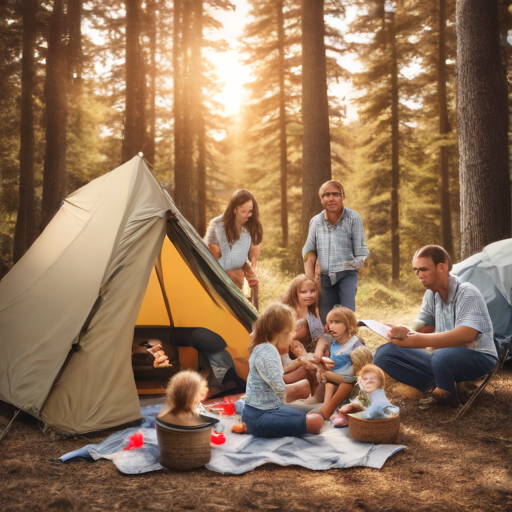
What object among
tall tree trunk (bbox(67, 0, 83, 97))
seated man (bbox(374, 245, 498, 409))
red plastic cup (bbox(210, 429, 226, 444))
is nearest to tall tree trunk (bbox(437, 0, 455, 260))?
tall tree trunk (bbox(67, 0, 83, 97))

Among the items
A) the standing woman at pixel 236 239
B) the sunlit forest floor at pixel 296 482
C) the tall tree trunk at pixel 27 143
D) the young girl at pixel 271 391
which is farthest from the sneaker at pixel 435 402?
the tall tree trunk at pixel 27 143

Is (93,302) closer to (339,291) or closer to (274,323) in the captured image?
(274,323)

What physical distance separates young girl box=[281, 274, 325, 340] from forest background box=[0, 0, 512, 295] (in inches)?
276

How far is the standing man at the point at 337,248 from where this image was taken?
5270 mm

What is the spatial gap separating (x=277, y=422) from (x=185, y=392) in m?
0.88

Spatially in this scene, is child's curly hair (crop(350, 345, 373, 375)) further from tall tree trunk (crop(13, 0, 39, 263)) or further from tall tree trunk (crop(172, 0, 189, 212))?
tall tree trunk (crop(13, 0, 39, 263))

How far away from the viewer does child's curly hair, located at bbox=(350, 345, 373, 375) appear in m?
4.11

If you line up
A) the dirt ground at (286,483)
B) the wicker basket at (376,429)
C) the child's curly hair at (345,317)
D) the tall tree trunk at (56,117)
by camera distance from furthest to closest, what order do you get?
1. the tall tree trunk at (56,117)
2. the child's curly hair at (345,317)
3. the wicker basket at (376,429)
4. the dirt ground at (286,483)

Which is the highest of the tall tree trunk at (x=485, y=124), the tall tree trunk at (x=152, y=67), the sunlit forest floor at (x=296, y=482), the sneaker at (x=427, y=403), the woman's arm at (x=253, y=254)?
the tall tree trunk at (x=152, y=67)

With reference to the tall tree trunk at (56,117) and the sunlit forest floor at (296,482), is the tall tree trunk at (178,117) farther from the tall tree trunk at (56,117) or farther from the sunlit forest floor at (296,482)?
the sunlit forest floor at (296,482)

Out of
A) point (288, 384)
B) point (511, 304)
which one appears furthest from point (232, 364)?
point (511, 304)

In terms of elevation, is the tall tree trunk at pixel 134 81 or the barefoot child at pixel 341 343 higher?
the tall tree trunk at pixel 134 81

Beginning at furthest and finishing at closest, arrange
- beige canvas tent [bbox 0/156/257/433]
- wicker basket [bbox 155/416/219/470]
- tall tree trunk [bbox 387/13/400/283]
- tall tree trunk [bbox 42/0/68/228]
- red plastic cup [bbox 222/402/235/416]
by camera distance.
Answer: tall tree trunk [bbox 387/13/400/283]
tall tree trunk [bbox 42/0/68/228]
red plastic cup [bbox 222/402/235/416]
beige canvas tent [bbox 0/156/257/433]
wicker basket [bbox 155/416/219/470]

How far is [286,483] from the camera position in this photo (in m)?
3.08
